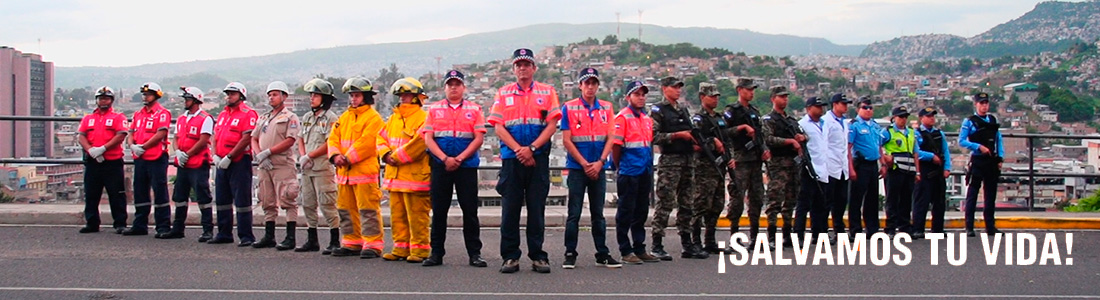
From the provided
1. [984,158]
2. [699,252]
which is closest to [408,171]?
[699,252]

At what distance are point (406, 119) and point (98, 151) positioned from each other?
13.3 feet

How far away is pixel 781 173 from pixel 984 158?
117 inches

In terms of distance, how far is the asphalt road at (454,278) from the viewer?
7.52 m

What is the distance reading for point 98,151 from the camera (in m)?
11.0

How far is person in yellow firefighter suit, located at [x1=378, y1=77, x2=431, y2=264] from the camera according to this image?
8.93m

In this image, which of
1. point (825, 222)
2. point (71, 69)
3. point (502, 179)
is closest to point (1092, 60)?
point (825, 222)

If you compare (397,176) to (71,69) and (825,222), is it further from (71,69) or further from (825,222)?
(71,69)

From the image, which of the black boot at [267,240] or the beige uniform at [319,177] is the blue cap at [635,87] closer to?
the beige uniform at [319,177]

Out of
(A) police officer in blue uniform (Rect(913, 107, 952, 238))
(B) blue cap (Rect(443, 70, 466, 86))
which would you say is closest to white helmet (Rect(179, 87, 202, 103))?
(B) blue cap (Rect(443, 70, 466, 86))

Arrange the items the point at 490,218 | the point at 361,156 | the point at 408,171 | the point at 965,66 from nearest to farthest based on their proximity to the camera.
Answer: the point at 408,171 → the point at 361,156 → the point at 490,218 → the point at 965,66

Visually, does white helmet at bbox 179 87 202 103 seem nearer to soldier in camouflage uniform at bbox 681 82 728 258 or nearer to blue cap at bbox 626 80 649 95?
blue cap at bbox 626 80 649 95

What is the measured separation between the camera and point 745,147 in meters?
10.1

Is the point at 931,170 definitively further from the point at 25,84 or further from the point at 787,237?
the point at 25,84

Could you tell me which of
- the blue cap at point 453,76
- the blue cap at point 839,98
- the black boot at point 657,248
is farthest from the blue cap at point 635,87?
the blue cap at point 839,98
